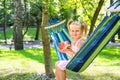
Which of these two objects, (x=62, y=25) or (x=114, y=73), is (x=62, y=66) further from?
(x=114, y=73)

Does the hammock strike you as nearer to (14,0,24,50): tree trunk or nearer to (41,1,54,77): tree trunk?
(41,1,54,77): tree trunk

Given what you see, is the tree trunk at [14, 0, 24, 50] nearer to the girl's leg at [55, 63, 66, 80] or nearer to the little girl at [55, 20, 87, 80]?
the girl's leg at [55, 63, 66, 80]

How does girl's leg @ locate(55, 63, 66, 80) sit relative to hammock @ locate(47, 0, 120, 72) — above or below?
below

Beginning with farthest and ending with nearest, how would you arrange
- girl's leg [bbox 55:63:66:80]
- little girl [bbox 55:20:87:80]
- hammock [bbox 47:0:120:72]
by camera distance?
girl's leg [bbox 55:63:66:80], little girl [bbox 55:20:87:80], hammock [bbox 47:0:120:72]

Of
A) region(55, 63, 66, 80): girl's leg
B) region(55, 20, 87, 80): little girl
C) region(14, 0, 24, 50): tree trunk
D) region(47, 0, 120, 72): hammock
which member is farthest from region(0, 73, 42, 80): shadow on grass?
region(14, 0, 24, 50): tree trunk

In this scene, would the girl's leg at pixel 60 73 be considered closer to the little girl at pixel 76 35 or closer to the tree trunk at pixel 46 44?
the little girl at pixel 76 35

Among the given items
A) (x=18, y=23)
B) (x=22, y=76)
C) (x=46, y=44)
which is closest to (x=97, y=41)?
(x=46, y=44)

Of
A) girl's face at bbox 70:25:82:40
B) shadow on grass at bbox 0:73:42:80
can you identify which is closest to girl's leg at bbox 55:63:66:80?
girl's face at bbox 70:25:82:40

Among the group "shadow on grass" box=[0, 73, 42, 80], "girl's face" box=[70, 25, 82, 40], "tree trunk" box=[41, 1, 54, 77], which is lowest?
"shadow on grass" box=[0, 73, 42, 80]

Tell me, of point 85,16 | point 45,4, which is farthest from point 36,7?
point 45,4

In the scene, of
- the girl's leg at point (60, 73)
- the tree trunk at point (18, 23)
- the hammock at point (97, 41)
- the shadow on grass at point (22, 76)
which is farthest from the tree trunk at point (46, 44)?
the tree trunk at point (18, 23)

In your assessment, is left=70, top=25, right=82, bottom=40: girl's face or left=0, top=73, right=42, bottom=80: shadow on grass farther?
left=0, top=73, right=42, bottom=80: shadow on grass

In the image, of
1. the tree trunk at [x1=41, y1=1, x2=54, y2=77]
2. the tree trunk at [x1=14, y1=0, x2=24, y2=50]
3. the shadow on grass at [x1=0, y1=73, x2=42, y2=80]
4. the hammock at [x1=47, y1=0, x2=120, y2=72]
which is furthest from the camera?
the tree trunk at [x1=14, y1=0, x2=24, y2=50]

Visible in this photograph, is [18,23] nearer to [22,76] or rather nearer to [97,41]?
[22,76]
